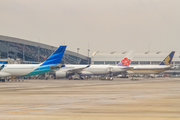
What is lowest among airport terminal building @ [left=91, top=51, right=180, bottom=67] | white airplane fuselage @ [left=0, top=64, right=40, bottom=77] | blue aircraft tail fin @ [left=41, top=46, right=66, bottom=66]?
white airplane fuselage @ [left=0, top=64, right=40, bottom=77]

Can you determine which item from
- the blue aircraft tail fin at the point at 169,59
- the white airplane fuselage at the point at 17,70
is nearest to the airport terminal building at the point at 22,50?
the white airplane fuselage at the point at 17,70

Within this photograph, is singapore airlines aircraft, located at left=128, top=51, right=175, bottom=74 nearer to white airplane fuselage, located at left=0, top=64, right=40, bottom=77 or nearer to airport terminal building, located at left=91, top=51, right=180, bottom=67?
airport terminal building, located at left=91, top=51, right=180, bottom=67

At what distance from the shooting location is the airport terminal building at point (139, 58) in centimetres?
14538

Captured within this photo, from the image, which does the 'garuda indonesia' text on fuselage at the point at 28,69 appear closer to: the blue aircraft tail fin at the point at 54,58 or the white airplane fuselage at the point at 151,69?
the blue aircraft tail fin at the point at 54,58

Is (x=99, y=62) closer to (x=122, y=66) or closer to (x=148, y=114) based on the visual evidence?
(x=122, y=66)

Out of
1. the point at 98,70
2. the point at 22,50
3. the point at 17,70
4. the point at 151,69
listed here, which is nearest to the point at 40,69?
the point at 17,70

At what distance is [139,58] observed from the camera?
147250 millimetres

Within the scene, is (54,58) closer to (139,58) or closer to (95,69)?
(95,69)

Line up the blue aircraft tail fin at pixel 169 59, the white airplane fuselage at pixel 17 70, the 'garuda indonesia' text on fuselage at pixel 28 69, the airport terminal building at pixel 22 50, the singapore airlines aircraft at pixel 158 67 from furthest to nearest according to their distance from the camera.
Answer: the airport terminal building at pixel 22 50
the blue aircraft tail fin at pixel 169 59
the singapore airlines aircraft at pixel 158 67
the white airplane fuselage at pixel 17 70
the 'garuda indonesia' text on fuselage at pixel 28 69

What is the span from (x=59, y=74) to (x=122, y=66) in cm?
1751

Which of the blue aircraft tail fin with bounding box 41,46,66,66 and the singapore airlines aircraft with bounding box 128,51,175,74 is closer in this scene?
the blue aircraft tail fin with bounding box 41,46,66,66

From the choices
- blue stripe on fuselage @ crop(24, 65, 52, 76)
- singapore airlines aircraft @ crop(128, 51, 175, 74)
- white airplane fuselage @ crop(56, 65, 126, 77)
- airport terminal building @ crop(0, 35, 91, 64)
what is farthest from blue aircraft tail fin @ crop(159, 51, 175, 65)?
blue stripe on fuselage @ crop(24, 65, 52, 76)

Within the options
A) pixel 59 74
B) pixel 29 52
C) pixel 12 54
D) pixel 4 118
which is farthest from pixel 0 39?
pixel 4 118

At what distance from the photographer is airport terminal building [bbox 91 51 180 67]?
145375mm
